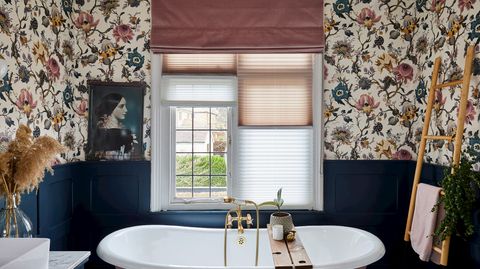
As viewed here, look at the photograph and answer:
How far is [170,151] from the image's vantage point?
9.75ft

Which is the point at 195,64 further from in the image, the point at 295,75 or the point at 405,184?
the point at 405,184

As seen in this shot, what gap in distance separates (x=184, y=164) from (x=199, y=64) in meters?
0.89

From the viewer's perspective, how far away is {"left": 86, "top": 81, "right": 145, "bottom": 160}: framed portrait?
285 cm

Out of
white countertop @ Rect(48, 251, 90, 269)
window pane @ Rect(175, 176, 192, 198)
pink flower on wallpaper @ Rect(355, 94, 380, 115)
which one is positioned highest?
pink flower on wallpaper @ Rect(355, 94, 380, 115)

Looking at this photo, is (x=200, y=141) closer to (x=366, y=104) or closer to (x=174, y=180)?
(x=174, y=180)

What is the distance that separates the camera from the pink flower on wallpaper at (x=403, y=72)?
288 cm

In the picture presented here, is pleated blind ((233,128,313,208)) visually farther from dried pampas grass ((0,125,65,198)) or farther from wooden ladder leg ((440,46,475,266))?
dried pampas grass ((0,125,65,198))

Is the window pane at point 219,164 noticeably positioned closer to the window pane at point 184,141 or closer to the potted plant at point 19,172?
the window pane at point 184,141

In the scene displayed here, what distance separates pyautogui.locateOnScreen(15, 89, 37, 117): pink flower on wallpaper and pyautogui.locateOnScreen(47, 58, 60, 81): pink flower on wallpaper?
31cm

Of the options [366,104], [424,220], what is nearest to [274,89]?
[366,104]

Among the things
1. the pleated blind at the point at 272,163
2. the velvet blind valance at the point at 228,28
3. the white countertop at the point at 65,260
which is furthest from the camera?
the pleated blind at the point at 272,163

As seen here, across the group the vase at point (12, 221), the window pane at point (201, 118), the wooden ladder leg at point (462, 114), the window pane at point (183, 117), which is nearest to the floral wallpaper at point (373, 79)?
the wooden ladder leg at point (462, 114)

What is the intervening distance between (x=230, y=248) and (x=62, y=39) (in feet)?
7.01

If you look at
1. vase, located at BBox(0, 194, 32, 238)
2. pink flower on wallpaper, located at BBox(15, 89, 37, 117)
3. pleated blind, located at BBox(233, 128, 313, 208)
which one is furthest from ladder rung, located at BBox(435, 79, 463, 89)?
pink flower on wallpaper, located at BBox(15, 89, 37, 117)
